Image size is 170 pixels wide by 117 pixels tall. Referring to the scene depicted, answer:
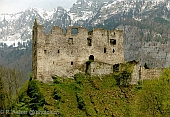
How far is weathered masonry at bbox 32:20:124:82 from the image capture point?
6438 centimetres

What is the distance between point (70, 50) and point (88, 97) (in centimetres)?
1055

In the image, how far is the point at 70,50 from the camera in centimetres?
6738

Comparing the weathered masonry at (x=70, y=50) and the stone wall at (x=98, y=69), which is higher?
the weathered masonry at (x=70, y=50)

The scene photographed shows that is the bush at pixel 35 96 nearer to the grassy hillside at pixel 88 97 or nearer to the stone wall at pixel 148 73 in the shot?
the grassy hillside at pixel 88 97

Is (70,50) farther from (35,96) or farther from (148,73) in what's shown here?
(148,73)

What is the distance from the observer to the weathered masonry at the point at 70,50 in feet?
211

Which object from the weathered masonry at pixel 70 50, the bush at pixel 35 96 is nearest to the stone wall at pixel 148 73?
the weathered masonry at pixel 70 50

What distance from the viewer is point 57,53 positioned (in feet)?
216

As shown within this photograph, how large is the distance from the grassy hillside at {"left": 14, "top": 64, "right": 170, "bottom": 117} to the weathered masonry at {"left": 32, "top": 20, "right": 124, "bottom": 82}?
2.00 meters

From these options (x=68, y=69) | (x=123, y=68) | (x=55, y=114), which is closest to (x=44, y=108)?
(x=55, y=114)

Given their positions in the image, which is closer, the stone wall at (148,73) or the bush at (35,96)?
the bush at (35,96)

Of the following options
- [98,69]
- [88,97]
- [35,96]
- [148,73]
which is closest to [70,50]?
[98,69]

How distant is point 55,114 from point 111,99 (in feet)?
36.5

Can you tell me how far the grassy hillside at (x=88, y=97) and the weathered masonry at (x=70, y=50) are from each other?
2004mm
